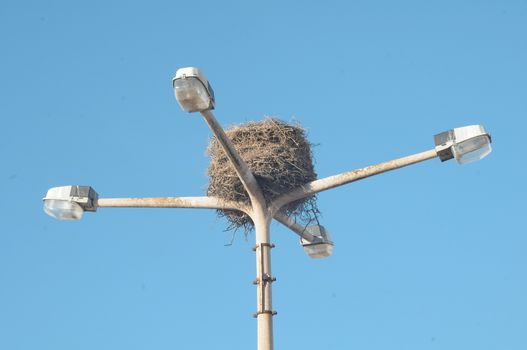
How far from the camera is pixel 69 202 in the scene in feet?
31.4

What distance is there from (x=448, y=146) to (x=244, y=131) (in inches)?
172

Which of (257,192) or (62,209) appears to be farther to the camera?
(62,209)

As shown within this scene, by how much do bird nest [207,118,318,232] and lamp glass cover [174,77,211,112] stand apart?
64.4 inches

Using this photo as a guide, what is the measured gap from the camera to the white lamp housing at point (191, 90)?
783 centimetres

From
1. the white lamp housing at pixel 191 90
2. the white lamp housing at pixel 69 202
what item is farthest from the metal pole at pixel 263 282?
the white lamp housing at pixel 69 202

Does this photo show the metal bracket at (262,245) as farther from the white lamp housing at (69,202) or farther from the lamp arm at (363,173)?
the white lamp housing at (69,202)

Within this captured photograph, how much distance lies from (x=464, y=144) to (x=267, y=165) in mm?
2697

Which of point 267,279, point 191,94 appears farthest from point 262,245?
point 191,94

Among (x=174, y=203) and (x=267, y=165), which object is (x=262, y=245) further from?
(x=267, y=165)

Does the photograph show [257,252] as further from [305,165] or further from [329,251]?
[305,165]

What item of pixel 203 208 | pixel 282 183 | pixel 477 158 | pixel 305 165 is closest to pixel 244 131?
pixel 305 165

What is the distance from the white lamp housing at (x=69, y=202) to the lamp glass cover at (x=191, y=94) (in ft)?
6.47

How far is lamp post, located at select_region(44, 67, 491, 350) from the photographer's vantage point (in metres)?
7.90

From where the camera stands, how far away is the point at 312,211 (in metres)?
10.9
